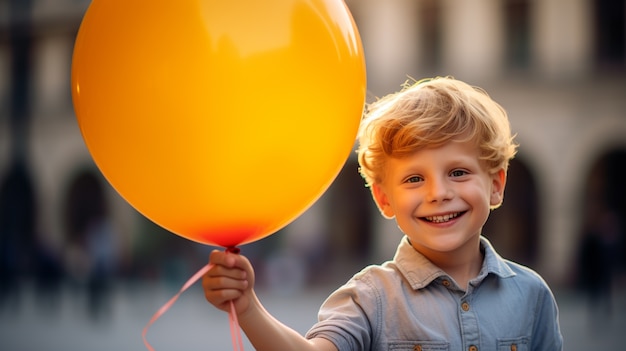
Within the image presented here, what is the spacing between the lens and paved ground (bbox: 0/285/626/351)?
385 inches

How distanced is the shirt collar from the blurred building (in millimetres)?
12631

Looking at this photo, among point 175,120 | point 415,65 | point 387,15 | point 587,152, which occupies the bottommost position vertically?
point 175,120

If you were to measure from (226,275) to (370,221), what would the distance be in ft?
60.8

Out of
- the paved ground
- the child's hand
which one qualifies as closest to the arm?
the child's hand

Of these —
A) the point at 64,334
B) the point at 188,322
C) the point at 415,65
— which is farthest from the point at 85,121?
the point at 415,65

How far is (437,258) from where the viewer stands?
217cm

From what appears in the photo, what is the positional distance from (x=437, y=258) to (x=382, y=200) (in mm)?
212

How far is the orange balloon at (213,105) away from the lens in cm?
177

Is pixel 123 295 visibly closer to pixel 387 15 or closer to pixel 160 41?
pixel 387 15

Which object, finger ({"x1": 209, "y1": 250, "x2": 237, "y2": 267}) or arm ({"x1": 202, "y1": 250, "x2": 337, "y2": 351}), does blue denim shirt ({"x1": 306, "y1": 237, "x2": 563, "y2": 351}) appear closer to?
arm ({"x1": 202, "y1": 250, "x2": 337, "y2": 351})

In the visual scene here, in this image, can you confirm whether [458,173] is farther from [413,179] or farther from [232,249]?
[232,249]

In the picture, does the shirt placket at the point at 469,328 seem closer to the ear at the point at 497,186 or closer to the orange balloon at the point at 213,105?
the ear at the point at 497,186

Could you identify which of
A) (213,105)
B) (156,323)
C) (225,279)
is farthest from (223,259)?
(156,323)

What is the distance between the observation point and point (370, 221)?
66.4 feet
